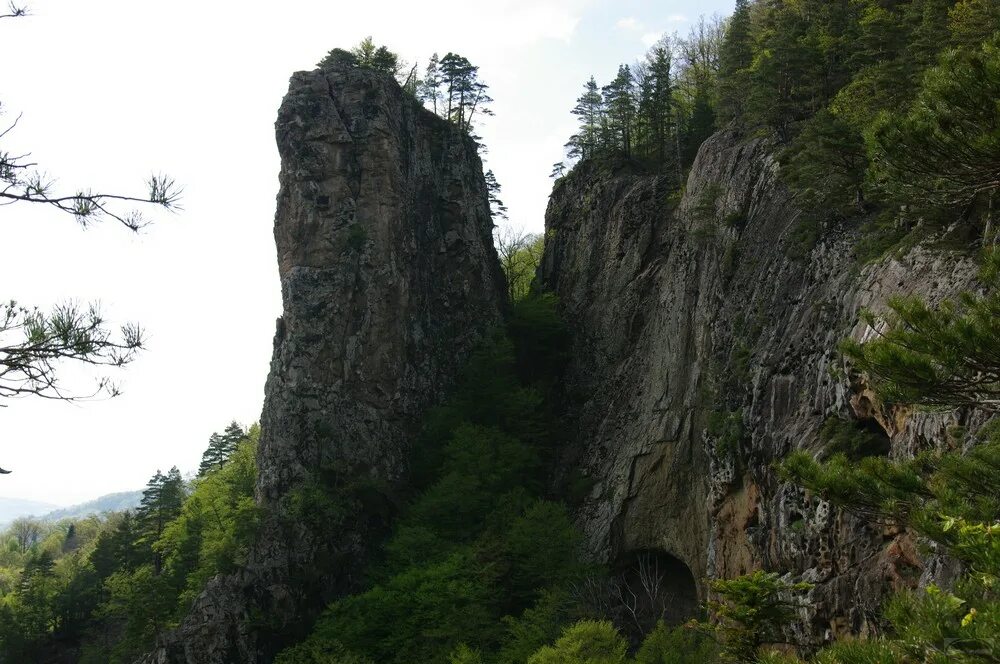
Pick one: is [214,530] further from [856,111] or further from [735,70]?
[735,70]

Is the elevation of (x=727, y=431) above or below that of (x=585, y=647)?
above

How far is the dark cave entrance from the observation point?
23266mm

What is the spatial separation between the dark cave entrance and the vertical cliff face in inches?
16.4

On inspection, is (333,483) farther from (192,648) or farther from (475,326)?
(475,326)

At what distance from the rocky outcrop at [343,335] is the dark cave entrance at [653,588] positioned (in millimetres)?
11032

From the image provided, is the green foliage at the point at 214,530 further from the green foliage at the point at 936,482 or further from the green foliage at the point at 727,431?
the green foliage at the point at 936,482

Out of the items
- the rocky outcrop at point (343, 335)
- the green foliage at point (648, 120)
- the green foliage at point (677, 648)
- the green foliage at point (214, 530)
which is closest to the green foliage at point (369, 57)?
the rocky outcrop at point (343, 335)

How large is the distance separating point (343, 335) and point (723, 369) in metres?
17.7

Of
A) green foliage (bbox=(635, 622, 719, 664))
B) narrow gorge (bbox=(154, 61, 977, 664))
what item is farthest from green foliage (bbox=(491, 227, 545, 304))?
green foliage (bbox=(635, 622, 719, 664))

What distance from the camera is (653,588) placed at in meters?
23.7

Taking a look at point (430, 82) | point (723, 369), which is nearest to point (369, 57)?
point (430, 82)

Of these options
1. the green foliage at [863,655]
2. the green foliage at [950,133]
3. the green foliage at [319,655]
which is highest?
the green foliage at [950,133]

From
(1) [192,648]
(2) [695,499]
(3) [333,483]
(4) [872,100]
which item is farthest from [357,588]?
(4) [872,100]

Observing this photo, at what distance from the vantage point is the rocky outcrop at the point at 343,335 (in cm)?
2683
